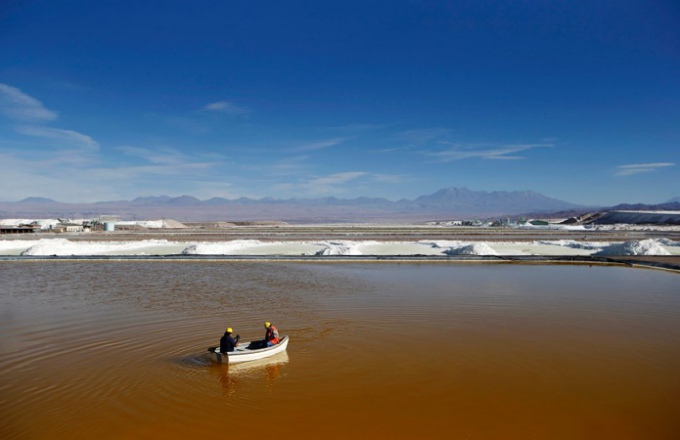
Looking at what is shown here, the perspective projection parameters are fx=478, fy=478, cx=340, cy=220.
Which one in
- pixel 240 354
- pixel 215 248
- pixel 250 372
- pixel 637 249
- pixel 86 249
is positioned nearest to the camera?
pixel 250 372

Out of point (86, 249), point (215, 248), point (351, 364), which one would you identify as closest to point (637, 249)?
point (351, 364)

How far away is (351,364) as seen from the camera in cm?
931

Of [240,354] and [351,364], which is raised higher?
[240,354]

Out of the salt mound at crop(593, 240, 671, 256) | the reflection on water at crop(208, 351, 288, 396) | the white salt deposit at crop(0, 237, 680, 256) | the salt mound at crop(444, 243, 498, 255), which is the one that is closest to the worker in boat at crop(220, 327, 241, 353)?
the reflection on water at crop(208, 351, 288, 396)

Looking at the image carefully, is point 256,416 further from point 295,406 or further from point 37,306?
point 37,306

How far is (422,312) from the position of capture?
13.7m

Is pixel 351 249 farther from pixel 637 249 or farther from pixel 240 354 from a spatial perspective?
pixel 240 354

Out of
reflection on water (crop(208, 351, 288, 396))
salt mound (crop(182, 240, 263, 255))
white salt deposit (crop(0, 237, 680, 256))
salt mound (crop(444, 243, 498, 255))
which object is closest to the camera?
reflection on water (crop(208, 351, 288, 396))

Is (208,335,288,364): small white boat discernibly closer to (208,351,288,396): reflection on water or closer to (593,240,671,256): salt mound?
(208,351,288,396): reflection on water

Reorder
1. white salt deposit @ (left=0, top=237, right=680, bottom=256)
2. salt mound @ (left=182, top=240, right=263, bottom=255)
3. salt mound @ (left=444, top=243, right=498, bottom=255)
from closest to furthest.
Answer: salt mound @ (left=444, top=243, right=498, bottom=255)
white salt deposit @ (left=0, top=237, right=680, bottom=256)
salt mound @ (left=182, top=240, right=263, bottom=255)

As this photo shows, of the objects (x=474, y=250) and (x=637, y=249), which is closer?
(x=474, y=250)

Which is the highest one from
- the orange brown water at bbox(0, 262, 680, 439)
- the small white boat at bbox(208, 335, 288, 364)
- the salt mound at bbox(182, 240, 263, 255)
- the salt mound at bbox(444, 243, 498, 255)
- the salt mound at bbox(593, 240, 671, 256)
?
the salt mound at bbox(182, 240, 263, 255)

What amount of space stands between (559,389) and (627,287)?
12.5 m

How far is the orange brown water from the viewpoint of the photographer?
Result: 6953 mm
